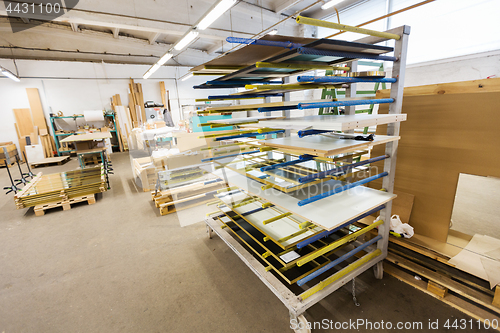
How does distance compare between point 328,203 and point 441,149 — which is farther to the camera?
point 441,149

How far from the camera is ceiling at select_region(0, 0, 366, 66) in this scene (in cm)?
540

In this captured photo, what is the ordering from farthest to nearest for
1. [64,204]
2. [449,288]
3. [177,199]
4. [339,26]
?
1. [64,204]
2. [177,199]
3. [449,288]
4. [339,26]

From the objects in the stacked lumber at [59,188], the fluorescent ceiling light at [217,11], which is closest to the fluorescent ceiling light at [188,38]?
A: the fluorescent ceiling light at [217,11]

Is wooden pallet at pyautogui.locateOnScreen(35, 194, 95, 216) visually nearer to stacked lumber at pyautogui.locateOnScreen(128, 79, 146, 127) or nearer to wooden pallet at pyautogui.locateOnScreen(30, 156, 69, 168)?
wooden pallet at pyautogui.locateOnScreen(30, 156, 69, 168)

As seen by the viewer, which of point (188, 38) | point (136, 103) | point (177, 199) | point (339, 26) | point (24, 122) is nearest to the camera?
point (339, 26)

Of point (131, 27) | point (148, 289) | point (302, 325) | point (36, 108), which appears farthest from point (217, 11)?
point (36, 108)

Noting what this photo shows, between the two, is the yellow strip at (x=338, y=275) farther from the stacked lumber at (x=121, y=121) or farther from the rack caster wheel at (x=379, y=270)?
the stacked lumber at (x=121, y=121)

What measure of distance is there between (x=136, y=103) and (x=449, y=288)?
1178 cm

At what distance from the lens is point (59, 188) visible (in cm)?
425

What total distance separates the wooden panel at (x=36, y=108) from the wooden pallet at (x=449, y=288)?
468 inches

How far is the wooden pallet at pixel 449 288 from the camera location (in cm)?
159

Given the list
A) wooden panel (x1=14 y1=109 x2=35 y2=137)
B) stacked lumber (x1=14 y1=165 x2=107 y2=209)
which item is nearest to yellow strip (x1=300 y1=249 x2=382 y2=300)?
stacked lumber (x1=14 y1=165 x2=107 y2=209)

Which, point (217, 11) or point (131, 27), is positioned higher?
point (131, 27)

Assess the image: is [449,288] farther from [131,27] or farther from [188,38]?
[131,27]
